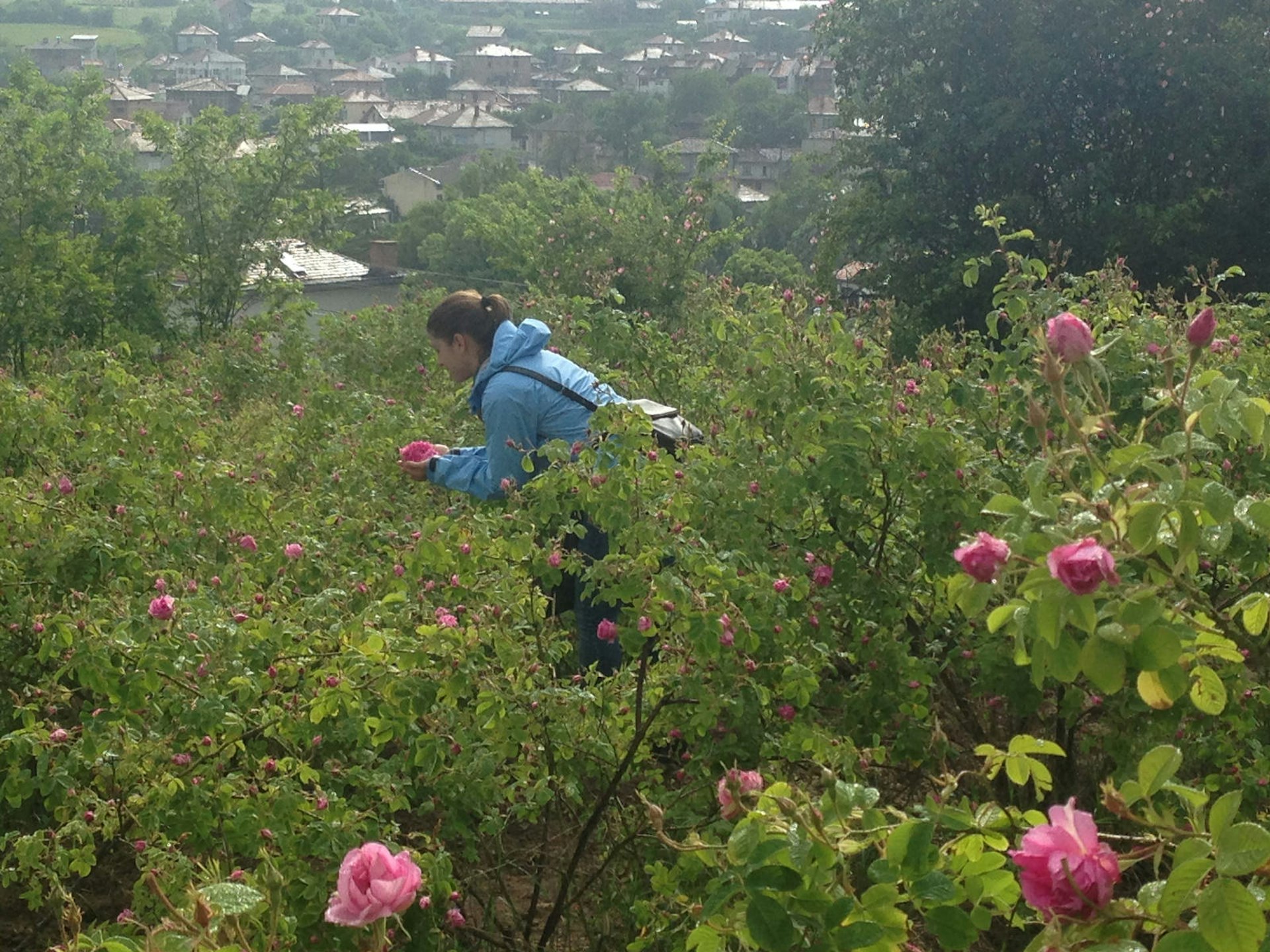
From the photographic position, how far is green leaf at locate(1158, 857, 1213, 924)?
1.16 metres

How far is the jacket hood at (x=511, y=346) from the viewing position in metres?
4.02

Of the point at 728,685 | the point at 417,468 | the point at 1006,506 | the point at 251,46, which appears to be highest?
the point at 1006,506

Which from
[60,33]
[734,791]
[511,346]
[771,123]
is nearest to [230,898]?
[734,791]

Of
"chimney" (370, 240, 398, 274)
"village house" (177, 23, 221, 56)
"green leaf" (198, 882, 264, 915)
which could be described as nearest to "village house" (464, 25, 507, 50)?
"village house" (177, 23, 221, 56)

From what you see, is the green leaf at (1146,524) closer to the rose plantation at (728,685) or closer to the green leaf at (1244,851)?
the rose plantation at (728,685)

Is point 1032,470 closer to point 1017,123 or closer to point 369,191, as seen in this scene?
point 1017,123

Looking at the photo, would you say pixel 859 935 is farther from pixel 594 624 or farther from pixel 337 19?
pixel 337 19

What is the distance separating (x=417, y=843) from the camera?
2488 millimetres

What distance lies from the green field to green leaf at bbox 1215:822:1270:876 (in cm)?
9816

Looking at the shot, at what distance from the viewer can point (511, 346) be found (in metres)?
4.02

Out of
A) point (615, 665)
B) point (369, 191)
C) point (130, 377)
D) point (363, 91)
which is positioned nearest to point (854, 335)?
point (615, 665)

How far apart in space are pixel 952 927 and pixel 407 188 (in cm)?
5510

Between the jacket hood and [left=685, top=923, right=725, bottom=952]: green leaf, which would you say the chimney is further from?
[left=685, top=923, right=725, bottom=952]: green leaf

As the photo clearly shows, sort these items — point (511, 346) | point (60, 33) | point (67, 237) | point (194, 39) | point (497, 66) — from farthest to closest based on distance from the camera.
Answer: point (194, 39)
point (497, 66)
point (60, 33)
point (67, 237)
point (511, 346)
